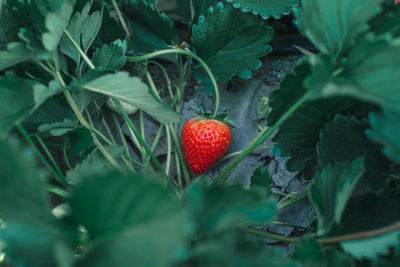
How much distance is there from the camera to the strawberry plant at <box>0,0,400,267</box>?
0.27 m

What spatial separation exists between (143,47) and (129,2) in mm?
83

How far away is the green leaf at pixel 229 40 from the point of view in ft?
2.13

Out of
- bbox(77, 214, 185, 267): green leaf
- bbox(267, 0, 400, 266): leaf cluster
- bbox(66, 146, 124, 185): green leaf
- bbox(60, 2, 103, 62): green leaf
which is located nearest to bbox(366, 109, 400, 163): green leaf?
bbox(267, 0, 400, 266): leaf cluster

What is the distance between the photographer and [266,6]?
0.65 metres

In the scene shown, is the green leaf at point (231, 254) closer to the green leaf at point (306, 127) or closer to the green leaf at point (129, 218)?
the green leaf at point (129, 218)

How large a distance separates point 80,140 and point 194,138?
0.21 m

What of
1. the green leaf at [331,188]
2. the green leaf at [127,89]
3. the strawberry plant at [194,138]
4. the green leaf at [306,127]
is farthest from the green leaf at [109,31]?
the green leaf at [331,188]

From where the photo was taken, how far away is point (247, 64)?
0.69 meters

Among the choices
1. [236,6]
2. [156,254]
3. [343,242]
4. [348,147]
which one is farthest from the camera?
[236,6]

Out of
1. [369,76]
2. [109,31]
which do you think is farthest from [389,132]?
[109,31]

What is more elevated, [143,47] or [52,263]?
[143,47]

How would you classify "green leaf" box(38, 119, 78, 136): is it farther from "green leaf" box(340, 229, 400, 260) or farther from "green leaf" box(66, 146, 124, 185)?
"green leaf" box(340, 229, 400, 260)

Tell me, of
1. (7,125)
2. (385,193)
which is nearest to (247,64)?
(385,193)

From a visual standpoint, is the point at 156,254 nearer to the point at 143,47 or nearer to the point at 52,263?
the point at 52,263
